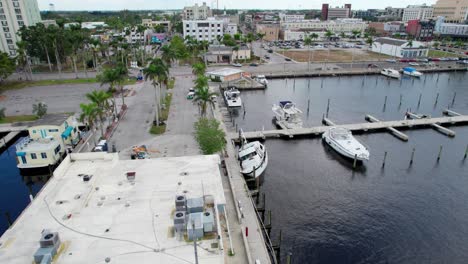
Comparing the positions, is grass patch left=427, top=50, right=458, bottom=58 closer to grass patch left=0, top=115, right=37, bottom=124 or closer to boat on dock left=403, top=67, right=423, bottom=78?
boat on dock left=403, top=67, right=423, bottom=78

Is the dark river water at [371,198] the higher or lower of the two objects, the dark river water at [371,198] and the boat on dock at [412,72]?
the lower

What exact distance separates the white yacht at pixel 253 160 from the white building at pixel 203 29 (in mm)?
134412

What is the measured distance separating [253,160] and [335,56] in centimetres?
11507

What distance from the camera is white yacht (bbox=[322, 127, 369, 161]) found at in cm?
4769

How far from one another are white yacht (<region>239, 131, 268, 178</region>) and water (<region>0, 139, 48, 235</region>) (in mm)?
28569

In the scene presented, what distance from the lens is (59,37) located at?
101m

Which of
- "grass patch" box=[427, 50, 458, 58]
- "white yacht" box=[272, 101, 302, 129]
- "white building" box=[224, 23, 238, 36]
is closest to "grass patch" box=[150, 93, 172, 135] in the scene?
"white yacht" box=[272, 101, 302, 129]

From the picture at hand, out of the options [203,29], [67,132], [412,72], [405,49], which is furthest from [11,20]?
[405,49]

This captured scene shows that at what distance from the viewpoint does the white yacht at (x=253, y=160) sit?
42344mm

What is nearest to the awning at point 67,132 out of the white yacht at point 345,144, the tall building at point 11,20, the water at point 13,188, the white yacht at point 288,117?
the water at point 13,188

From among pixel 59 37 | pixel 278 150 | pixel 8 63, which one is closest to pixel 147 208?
pixel 278 150

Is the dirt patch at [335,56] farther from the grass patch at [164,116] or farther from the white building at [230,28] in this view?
the grass patch at [164,116]

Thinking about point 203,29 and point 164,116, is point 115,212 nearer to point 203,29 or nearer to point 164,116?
point 164,116

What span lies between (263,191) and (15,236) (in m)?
27.6
